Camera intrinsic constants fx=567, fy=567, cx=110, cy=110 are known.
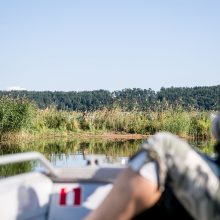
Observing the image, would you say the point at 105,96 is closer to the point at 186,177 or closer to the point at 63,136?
the point at 63,136

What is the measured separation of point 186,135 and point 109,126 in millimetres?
4638

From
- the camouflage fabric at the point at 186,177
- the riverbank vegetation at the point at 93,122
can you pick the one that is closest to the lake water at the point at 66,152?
the riverbank vegetation at the point at 93,122

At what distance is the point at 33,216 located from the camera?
8.54 ft

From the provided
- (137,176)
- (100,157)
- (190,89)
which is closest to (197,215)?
(137,176)

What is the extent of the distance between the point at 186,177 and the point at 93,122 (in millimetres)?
24653

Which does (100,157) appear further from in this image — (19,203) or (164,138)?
(164,138)

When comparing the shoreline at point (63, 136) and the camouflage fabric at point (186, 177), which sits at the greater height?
the camouflage fabric at point (186, 177)

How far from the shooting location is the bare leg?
169 cm

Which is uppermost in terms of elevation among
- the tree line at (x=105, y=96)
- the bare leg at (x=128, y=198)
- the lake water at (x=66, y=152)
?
the tree line at (x=105, y=96)

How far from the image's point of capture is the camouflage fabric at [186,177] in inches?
68.7

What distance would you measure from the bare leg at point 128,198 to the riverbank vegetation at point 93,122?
58.9 ft

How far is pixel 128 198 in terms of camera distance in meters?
1.69

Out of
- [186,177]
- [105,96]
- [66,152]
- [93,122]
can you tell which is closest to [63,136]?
[93,122]

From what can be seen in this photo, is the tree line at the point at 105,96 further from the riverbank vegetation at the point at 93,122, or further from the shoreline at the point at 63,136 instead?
the shoreline at the point at 63,136
